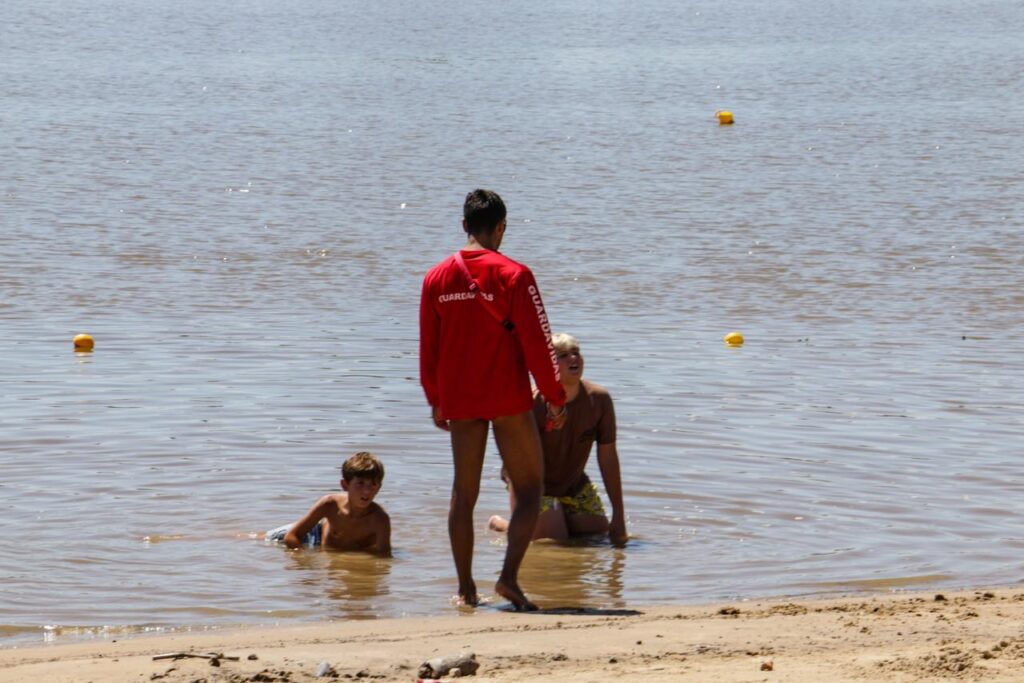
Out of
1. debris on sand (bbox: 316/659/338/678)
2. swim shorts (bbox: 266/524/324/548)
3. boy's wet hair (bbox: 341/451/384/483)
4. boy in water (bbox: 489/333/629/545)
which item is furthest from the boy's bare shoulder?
debris on sand (bbox: 316/659/338/678)

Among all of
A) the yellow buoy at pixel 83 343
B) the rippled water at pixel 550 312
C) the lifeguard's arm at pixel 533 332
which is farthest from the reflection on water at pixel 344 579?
the yellow buoy at pixel 83 343

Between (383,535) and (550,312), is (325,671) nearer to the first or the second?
(383,535)

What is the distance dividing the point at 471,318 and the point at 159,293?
921 centimetres

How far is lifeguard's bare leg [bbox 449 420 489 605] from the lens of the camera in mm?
6914

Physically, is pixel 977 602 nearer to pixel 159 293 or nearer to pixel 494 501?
pixel 494 501

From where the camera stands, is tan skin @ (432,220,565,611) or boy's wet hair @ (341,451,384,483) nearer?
tan skin @ (432,220,565,611)

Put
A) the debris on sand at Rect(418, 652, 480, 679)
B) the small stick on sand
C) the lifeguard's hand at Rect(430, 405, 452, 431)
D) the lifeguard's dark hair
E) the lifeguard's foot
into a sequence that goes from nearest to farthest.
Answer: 1. the debris on sand at Rect(418, 652, 480, 679)
2. the small stick on sand
3. the lifeguard's dark hair
4. the lifeguard's hand at Rect(430, 405, 452, 431)
5. the lifeguard's foot

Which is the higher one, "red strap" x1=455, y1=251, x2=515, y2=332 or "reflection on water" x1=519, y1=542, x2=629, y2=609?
"red strap" x1=455, y1=251, x2=515, y2=332

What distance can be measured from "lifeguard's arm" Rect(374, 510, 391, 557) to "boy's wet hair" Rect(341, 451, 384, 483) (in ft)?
0.61

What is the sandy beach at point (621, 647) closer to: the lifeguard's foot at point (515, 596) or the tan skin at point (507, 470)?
the lifeguard's foot at point (515, 596)

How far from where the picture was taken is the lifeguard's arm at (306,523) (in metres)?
8.34

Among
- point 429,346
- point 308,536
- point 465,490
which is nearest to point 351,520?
point 308,536

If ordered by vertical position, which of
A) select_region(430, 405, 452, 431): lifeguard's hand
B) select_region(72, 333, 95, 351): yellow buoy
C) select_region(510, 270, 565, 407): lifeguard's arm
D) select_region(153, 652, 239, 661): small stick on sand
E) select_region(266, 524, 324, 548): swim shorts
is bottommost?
select_region(153, 652, 239, 661): small stick on sand

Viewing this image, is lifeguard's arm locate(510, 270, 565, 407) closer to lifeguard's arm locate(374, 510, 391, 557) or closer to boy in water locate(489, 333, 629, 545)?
boy in water locate(489, 333, 629, 545)
